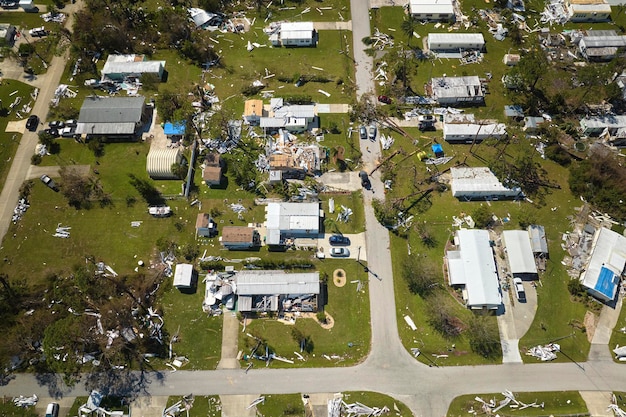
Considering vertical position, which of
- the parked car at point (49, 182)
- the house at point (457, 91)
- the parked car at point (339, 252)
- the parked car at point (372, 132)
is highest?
the house at point (457, 91)

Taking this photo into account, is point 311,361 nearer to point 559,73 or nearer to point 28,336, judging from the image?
point 28,336

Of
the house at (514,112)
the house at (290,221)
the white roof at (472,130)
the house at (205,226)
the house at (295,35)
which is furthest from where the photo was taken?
the house at (295,35)

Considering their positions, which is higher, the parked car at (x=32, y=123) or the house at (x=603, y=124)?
the parked car at (x=32, y=123)

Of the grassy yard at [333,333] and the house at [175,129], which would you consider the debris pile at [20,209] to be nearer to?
the house at [175,129]

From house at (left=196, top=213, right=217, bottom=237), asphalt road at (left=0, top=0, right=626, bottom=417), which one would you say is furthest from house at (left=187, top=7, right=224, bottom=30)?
asphalt road at (left=0, top=0, right=626, bottom=417)

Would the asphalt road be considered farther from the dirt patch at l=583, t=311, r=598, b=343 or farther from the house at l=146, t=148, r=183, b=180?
the house at l=146, t=148, r=183, b=180

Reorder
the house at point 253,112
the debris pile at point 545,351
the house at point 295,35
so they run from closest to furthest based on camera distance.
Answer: the debris pile at point 545,351 < the house at point 253,112 < the house at point 295,35

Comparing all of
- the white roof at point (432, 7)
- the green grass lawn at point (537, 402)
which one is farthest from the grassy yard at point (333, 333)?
the white roof at point (432, 7)

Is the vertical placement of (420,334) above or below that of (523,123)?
below

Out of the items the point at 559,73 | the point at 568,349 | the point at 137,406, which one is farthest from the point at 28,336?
the point at 559,73
